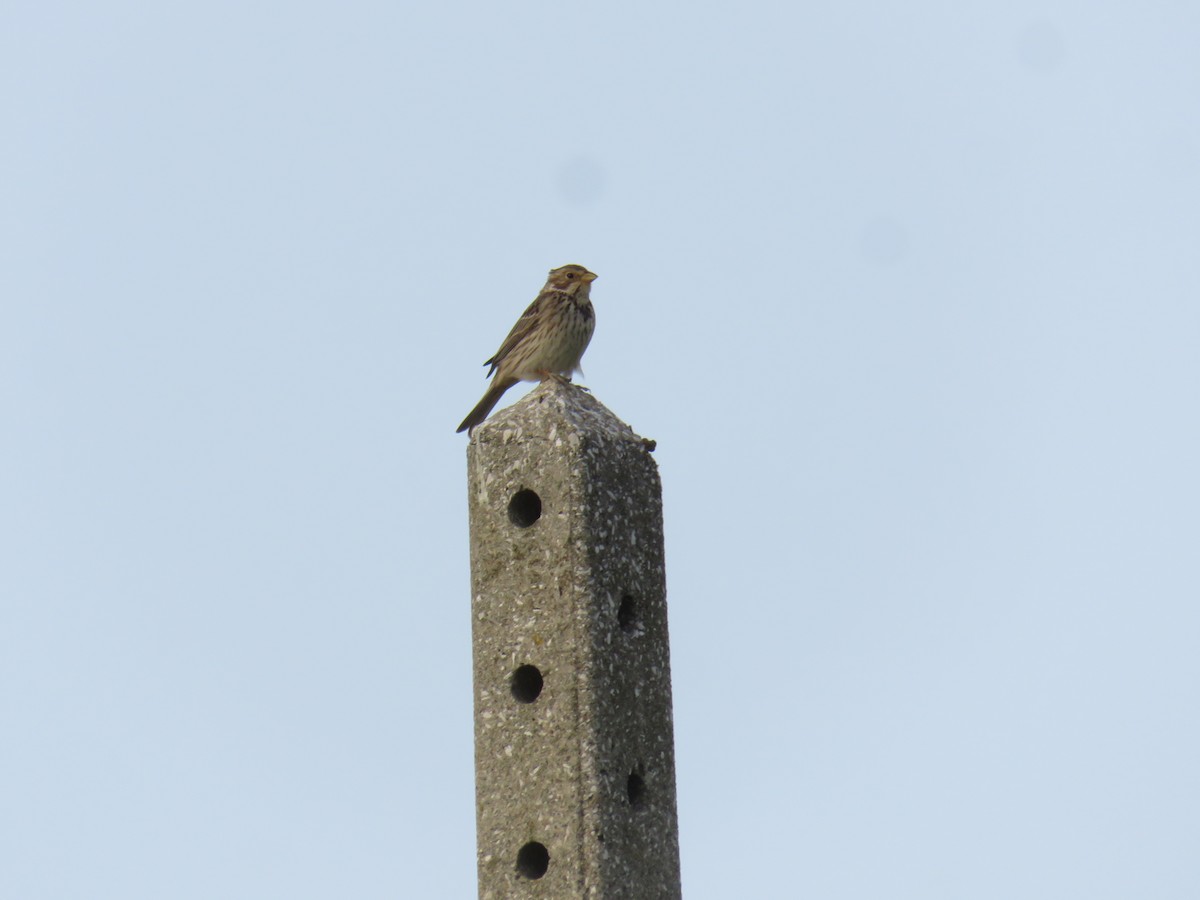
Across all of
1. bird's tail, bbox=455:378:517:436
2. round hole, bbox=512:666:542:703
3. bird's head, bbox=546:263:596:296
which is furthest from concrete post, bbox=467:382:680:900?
bird's head, bbox=546:263:596:296

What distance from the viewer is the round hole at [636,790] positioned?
27.3 ft

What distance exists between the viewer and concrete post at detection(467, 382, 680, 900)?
8.17m

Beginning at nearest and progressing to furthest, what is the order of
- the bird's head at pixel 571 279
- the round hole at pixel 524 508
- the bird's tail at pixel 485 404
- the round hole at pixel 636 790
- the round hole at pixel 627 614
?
1. the round hole at pixel 636 790
2. the round hole at pixel 627 614
3. the round hole at pixel 524 508
4. the bird's tail at pixel 485 404
5. the bird's head at pixel 571 279

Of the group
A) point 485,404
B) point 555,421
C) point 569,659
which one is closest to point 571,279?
point 485,404

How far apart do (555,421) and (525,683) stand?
3.56 ft

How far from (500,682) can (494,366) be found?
3.62m

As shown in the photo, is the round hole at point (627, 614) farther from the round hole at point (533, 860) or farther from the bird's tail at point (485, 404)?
the bird's tail at point (485, 404)

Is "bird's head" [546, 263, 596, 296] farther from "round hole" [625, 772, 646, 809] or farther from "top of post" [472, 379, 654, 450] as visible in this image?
"round hole" [625, 772, 646, 809]

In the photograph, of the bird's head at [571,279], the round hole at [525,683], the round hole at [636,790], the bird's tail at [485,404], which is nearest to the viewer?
the round hole at [636,790]

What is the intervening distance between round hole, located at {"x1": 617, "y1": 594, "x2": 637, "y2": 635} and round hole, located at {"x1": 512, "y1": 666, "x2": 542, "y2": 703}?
1.34ft

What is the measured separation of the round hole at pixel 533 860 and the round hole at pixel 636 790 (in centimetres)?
40

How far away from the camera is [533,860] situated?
825cm

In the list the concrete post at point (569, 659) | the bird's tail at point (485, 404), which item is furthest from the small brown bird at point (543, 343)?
the concrete post at point (569, 659)

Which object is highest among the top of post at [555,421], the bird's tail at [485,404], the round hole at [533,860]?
the bird's tail at [485,404]
